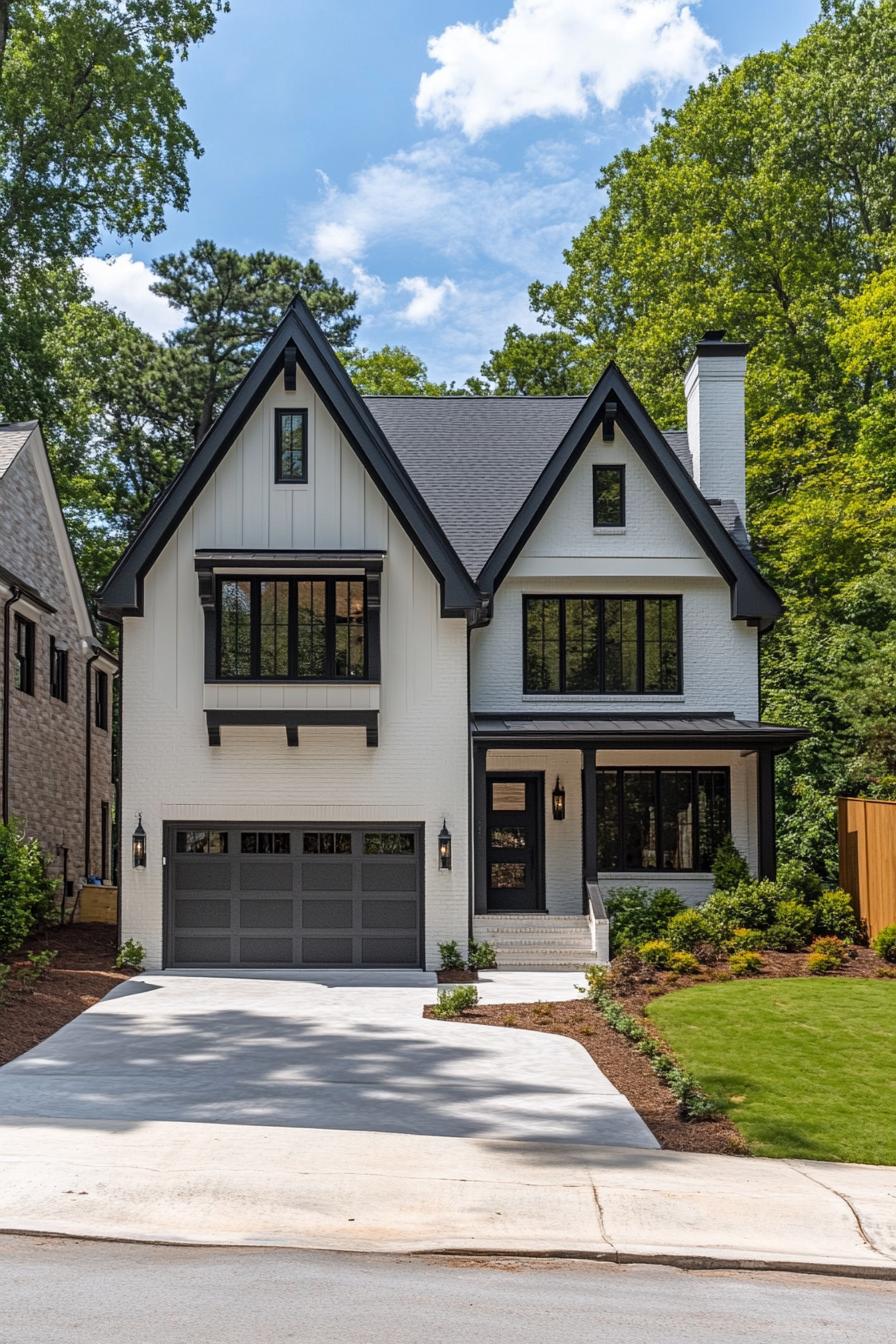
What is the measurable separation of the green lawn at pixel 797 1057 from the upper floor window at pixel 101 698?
64.8 ft

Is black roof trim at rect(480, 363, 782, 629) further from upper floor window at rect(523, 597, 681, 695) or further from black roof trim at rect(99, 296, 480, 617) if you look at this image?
black roof trim at rect(99, 296, 480, 617)

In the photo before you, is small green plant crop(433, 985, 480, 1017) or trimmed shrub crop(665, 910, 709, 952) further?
trimmed shrub crop(665, 910, 709, 952)

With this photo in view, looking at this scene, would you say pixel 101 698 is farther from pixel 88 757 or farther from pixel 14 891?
pixel 14 891

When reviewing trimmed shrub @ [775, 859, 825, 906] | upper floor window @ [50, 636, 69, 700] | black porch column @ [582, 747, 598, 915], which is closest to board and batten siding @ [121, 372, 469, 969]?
black porch column @ [582, 747, 598, 915]

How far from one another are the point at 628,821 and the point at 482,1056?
9942 mm

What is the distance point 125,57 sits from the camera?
3603 cm

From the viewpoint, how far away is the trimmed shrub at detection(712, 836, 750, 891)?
2170cm

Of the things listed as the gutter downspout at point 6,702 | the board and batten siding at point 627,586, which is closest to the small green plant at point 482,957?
the board and batten siding at point 627,586

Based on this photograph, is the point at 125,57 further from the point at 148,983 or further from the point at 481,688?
the point at 148,983

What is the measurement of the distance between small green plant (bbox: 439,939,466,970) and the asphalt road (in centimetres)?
1282

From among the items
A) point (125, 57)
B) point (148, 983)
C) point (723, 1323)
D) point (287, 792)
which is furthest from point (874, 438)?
point (723, 1323)

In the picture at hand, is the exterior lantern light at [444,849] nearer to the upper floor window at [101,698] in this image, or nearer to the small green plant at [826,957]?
the small green plant at [826,957]

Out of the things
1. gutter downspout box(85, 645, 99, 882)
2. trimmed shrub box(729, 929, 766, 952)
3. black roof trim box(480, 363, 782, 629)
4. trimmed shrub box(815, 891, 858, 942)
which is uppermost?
black roof trim box(480, 363, 782, 629)

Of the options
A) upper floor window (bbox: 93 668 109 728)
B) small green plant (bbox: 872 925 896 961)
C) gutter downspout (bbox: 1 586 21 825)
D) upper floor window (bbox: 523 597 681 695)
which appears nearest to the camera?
small green plant (bbox: 872 925 896 961)
